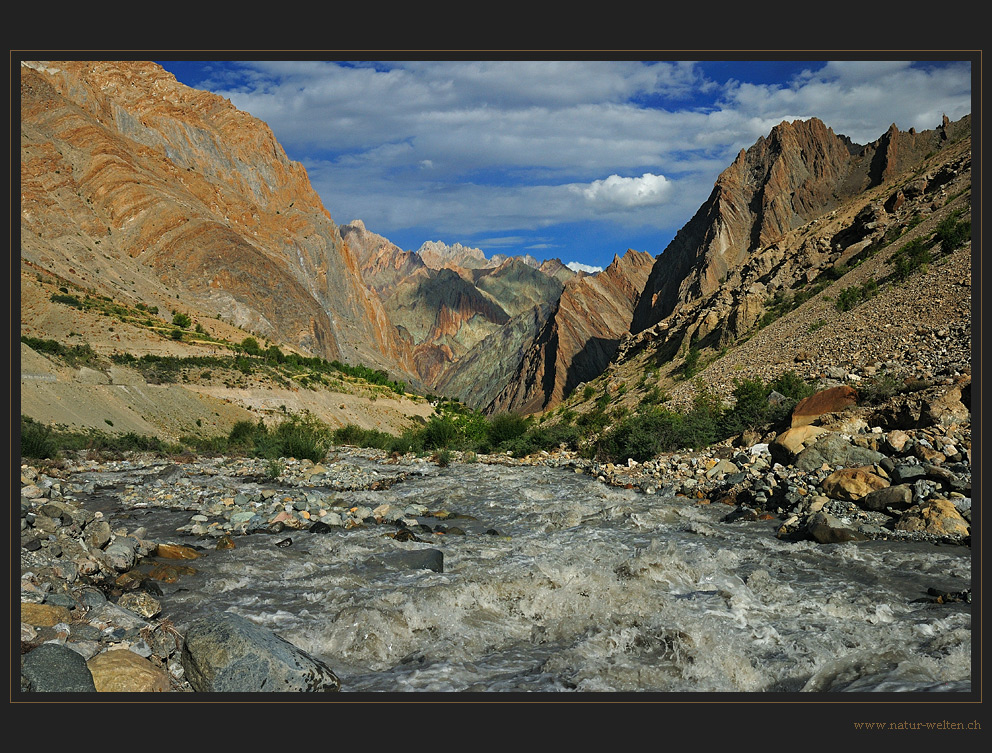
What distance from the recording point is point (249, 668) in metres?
5.29

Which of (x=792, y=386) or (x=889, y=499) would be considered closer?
(x=889, y=499)

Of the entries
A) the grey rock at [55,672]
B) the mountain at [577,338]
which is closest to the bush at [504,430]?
the grey rock at [55,672]

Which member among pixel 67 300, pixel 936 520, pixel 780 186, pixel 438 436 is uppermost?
pixel 780 186

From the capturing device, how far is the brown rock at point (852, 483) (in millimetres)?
10828

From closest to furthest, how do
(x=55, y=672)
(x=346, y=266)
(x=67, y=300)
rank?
1. (x=55, y=672)
2. (x=67, y=300)
3. (x=346, y=266)

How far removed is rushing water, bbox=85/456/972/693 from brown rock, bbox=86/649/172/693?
1.61m

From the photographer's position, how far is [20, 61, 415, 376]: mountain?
234ft

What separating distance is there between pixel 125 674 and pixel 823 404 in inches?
628

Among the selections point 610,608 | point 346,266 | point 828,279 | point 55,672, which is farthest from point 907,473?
point 346,266

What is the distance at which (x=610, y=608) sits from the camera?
24.7 feet

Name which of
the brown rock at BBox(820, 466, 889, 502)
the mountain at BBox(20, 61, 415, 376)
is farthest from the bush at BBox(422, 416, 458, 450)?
the mountain at BBox(20, 61, 415, 376)

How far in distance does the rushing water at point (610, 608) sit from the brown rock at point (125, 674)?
5.29 ft

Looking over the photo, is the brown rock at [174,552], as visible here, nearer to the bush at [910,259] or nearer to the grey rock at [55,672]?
the grey rock at [55,672]

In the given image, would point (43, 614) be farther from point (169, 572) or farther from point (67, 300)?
point (67, 300)
